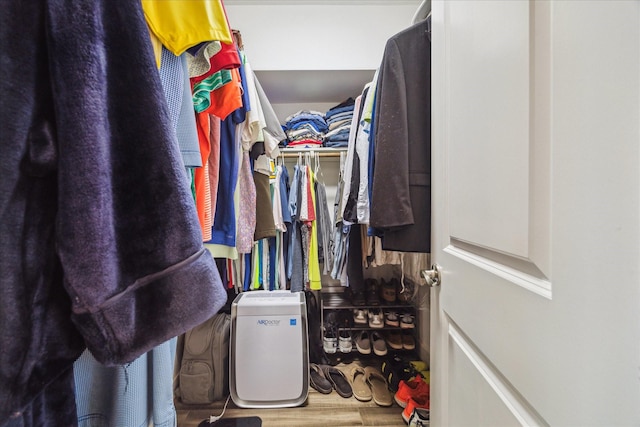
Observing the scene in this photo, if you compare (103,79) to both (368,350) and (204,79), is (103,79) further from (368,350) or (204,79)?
(368,350)

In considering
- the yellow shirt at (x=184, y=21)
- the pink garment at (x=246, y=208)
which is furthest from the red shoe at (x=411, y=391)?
the yellow shirt at (x=184, y=21)

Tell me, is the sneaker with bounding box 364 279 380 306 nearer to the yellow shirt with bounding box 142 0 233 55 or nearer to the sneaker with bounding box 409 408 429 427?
the sneaker with bounding box 409 408 429 427

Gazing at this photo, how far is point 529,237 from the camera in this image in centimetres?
33

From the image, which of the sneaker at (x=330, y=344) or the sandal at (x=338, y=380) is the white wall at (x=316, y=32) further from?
the sandal at (x=338, y=380)

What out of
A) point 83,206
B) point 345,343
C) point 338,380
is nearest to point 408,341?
point 345,343

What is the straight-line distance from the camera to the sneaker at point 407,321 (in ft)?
5.11

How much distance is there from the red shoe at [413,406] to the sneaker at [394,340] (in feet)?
1.12

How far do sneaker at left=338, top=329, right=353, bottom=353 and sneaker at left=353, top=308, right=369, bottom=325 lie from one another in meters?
→ 0.11

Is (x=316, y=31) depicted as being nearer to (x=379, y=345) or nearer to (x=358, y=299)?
(x=358, y=299)

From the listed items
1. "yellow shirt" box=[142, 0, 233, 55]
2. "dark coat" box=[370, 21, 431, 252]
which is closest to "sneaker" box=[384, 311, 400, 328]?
"dark coat" box=[370, 21, 431, 252]

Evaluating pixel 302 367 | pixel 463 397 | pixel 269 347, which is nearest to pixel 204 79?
pixel 463 397

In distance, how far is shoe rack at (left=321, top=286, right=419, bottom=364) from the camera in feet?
5.12

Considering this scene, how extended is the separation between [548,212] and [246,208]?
1.01 meters

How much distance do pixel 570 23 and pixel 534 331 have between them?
1.25 feet
